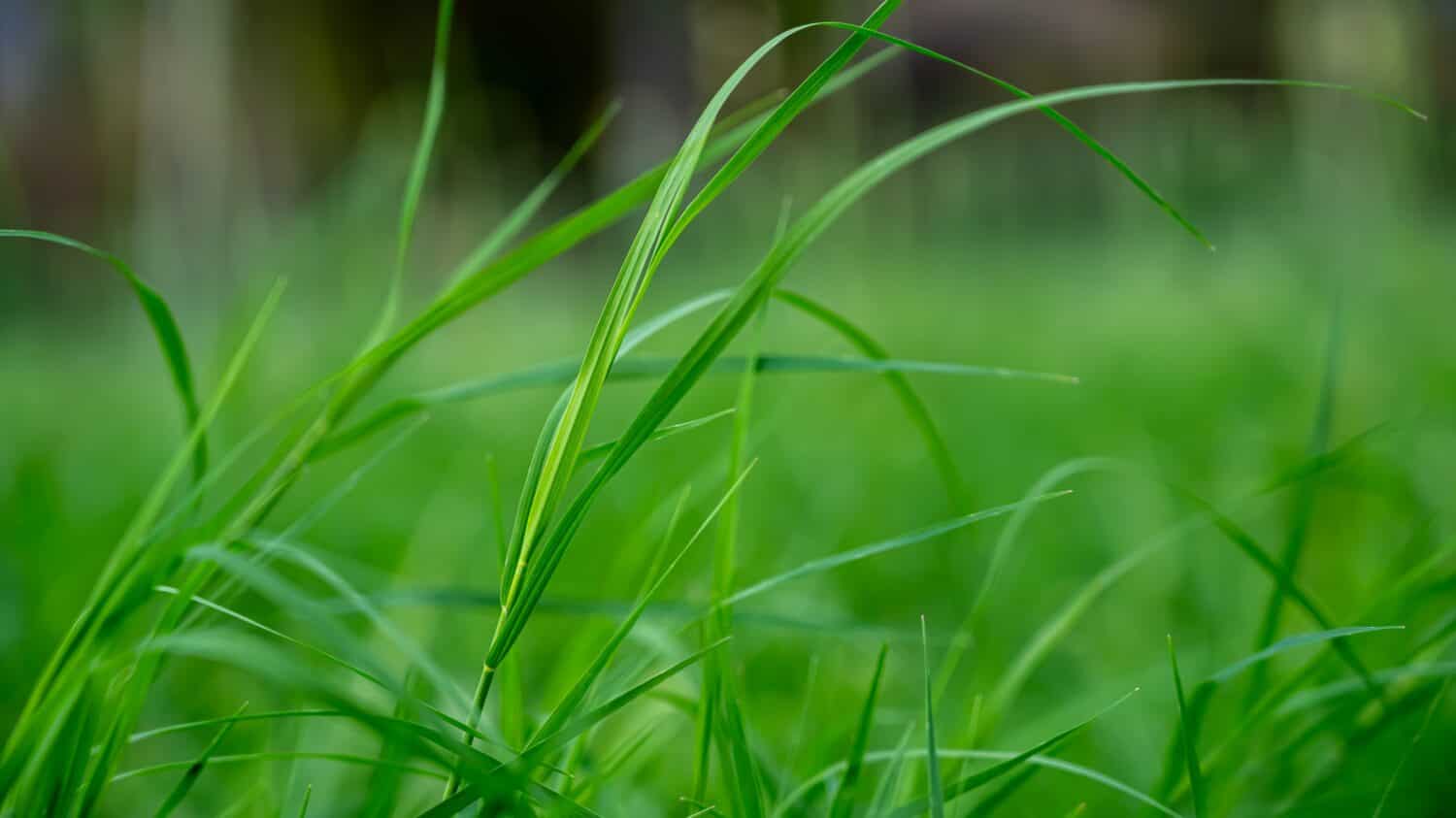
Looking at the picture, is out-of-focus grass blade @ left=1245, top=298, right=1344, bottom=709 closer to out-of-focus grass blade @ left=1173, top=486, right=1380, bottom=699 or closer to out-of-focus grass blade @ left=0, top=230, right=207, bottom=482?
out-of-focus grass blade @ left=1173, top=486, right=1380, bottom=699

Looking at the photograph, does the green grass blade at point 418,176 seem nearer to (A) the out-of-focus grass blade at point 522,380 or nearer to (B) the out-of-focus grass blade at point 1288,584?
(A) the out-of-focus grass blade at point 522,380

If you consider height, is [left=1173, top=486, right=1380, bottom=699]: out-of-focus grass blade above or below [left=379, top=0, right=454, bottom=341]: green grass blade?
below

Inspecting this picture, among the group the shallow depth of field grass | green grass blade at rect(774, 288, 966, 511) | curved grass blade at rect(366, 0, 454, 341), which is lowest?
the shallow depth of field grass

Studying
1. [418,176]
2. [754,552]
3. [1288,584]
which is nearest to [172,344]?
[418,176]

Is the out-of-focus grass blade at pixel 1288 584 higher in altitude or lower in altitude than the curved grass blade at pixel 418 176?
lower

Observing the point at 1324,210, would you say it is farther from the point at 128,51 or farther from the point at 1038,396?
the point at 128,51

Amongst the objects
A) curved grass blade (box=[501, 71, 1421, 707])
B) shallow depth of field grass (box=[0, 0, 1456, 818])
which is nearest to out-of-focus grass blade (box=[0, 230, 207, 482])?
shallow depth of field grass (box=[0, 0, 1456, 818])

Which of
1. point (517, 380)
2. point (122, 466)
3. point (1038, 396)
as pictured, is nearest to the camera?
point (517, 380)

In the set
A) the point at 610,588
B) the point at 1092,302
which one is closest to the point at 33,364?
the point at 1092,302

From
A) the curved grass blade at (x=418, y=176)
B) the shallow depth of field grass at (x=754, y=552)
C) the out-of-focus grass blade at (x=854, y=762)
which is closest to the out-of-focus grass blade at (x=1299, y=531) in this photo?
the shallow depth of field grass at (x=754, y=552)
